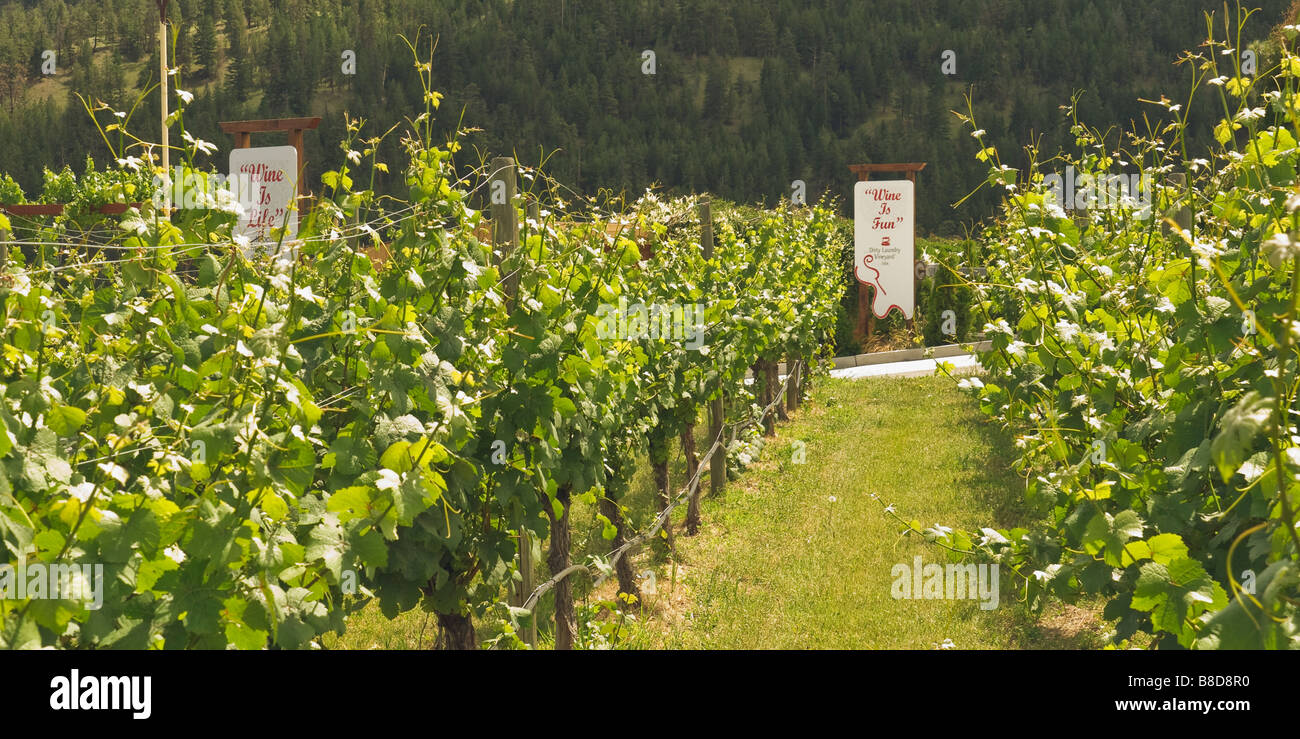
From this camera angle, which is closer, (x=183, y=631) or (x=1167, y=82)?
(x=183, y=631)

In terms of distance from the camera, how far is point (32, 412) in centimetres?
176

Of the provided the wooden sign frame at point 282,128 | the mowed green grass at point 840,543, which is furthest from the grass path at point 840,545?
the wooden sign frame at point 282,128

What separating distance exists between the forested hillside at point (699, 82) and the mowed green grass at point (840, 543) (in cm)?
2528

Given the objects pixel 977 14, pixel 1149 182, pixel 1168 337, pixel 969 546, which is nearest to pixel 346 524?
pixel 969 546

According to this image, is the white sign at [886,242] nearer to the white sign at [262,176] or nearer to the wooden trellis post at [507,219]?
the white sign at [262,176]

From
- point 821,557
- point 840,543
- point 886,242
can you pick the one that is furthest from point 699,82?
point 821,557

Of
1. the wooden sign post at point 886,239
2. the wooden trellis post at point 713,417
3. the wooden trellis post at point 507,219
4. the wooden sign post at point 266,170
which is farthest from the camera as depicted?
the wooden sign post at point 886,239

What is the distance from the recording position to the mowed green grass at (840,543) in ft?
16.6

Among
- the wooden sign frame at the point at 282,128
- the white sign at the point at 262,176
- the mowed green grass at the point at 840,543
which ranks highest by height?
the wooden sign frame at the point at 282,128

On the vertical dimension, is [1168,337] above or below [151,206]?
below

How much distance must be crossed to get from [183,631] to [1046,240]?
10.1ft

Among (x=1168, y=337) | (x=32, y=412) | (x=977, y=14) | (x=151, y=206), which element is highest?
(x=977, y=14)

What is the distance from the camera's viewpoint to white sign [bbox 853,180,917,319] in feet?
52.7
